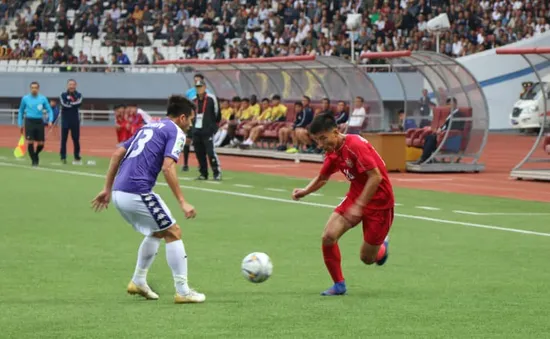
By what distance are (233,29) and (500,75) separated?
12.7 meters

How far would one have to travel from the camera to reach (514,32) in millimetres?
50312

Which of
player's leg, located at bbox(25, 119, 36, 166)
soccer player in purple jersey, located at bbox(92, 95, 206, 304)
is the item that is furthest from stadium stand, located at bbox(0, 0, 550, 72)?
soccer player in purple jersey, located at bbox(92, 95, 206, 304)

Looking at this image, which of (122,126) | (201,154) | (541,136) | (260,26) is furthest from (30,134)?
(260,26)

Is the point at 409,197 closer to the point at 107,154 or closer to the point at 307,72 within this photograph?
the point at 307,72

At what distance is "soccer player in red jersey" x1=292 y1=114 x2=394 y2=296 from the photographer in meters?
10.8

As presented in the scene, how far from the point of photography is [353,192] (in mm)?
11234

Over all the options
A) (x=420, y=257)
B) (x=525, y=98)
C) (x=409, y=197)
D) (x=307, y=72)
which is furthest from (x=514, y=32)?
(x=420, y=257)

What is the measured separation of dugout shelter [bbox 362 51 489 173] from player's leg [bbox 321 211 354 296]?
1864cm

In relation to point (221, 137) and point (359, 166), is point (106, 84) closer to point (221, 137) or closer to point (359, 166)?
point (221, 137)

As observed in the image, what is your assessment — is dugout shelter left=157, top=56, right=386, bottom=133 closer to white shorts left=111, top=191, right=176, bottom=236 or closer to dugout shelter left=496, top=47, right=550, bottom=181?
dugout shelter left=496, top=47, right=550, bottom=181

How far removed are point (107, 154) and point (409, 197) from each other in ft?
54.1

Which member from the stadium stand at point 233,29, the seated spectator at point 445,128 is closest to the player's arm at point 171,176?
the seated spectator at point 445,128

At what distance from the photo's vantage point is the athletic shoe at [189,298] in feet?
33.8

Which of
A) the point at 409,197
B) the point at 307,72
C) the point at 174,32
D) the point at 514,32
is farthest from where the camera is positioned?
the point at 174,32
